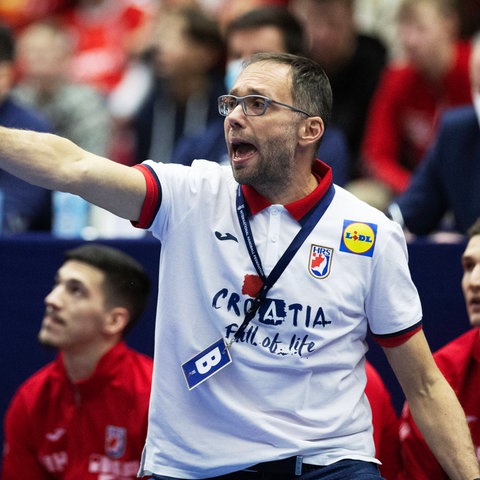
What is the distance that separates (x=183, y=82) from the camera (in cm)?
666

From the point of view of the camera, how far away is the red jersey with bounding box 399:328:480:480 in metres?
4.23

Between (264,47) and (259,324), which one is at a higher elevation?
(264,47)

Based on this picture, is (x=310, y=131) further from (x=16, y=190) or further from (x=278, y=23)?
(x=16, y=190)

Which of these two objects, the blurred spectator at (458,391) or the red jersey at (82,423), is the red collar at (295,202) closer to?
the blurred spectator at (458,391)

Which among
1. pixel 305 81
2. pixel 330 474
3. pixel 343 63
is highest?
pixel 343 63

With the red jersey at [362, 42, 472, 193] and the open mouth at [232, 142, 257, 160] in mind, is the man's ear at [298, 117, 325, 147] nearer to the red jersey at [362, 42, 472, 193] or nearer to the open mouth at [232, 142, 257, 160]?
the open mouth at [232, 142, 257, 160]

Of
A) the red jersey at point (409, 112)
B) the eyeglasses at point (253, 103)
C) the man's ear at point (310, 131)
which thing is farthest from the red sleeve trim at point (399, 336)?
the red jersey at point (409, 112)

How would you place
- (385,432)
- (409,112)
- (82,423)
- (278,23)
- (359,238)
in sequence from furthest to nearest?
(409,112) < (278,23) < (82,423) < (385,432) < (359,238)

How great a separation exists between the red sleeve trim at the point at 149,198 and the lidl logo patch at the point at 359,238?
1.88 ft

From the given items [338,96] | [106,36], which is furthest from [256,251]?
[106,36]

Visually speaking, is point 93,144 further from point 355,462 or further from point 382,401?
point 355,462

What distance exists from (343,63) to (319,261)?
3.27 m

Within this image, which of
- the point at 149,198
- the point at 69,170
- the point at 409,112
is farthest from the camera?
the point at 409,112

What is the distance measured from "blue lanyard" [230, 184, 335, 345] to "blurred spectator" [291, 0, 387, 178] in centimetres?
295
